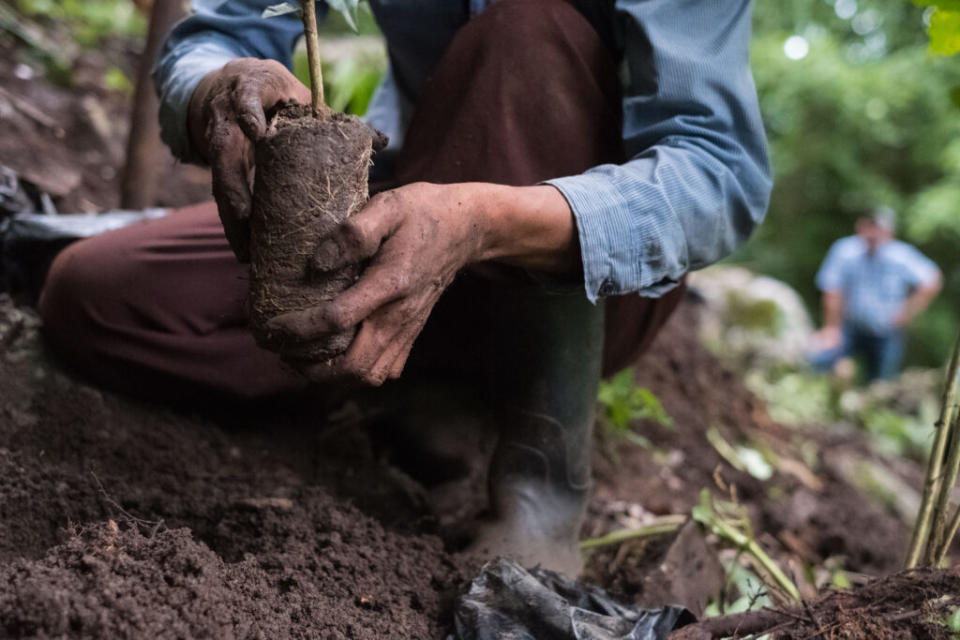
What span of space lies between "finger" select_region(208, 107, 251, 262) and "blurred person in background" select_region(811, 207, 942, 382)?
21.9ft

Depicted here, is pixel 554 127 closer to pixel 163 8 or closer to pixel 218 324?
pixel 218 324

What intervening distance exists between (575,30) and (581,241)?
0.52 meters

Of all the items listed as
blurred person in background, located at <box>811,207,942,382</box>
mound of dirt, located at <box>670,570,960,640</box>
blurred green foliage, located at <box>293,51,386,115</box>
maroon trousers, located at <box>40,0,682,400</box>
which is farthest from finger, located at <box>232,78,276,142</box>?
blurred person in background, located at <box>811,207,942,382</box>

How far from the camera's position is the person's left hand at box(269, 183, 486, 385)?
95cm

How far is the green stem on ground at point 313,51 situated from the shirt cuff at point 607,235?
0.35 m

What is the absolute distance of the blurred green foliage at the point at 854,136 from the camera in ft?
34.8

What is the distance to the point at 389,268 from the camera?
3.16 ft

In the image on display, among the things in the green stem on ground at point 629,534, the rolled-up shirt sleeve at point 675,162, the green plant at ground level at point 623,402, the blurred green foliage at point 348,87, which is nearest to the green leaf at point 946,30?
the rolled-up shirt sleeve at point 675,162

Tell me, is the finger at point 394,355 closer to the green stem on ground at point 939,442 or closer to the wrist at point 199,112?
the wrist at point 199,112

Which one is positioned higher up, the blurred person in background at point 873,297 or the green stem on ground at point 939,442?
the green stem on ground at point 939,442

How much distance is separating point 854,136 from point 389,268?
12734 mm

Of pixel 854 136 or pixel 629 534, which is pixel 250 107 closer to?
pixel 629 534

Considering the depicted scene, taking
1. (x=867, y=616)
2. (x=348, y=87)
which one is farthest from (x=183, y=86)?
(x=348, y=87)

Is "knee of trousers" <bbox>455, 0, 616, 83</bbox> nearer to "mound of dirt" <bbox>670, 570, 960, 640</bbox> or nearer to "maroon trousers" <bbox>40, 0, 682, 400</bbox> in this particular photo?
"maroon trousers" <bbox>40, 0, 682, 400</bbox>
